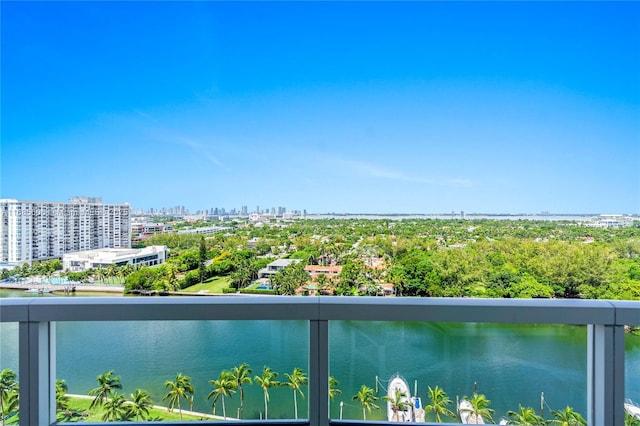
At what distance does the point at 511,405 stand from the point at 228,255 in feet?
5.24

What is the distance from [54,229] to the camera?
1.93m

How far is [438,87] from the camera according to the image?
237cm

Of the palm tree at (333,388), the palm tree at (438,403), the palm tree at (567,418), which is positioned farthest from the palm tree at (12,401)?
the palm tree at (567,418)

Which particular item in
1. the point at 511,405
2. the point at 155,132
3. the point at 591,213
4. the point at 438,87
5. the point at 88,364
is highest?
Answer: the point at 438,87

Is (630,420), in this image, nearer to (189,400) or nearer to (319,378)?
(319,378)

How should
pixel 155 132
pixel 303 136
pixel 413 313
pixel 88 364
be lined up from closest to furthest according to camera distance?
1. pixel 413 313
2. pixel 88 364
3. pixel 155 132
4. pixel 303 136

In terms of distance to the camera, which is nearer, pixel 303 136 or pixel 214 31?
pixel 214 31

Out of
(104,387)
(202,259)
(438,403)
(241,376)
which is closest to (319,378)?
(241,376)

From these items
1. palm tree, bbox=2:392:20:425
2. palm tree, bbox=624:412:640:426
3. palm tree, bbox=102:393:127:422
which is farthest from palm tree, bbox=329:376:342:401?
palm tree, bbox=2:392:20:425

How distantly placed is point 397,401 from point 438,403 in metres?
0.16

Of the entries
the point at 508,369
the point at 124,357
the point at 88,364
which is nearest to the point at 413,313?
the point at 508,369

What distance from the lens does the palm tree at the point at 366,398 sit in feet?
4.05

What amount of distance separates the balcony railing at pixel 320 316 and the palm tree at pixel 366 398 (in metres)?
0.14

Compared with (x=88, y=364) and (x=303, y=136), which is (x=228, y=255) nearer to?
(x=88, y=364)
